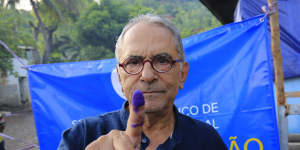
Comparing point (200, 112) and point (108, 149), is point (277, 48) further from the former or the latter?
point (108, 149)

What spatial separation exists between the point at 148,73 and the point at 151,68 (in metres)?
0.03

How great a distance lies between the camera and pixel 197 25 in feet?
126

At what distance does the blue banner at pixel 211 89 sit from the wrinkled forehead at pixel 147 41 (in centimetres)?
135

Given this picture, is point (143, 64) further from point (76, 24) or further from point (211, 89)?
point (76, 24)

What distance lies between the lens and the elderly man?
1.11 m

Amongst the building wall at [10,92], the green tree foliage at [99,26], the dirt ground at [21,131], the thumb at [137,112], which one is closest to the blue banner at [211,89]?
the thumb at [137,112]

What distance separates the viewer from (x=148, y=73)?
3.56 feet

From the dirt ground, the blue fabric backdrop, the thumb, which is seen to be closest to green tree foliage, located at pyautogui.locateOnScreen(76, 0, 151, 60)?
the dirt ground

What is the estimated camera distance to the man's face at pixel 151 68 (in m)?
1.10

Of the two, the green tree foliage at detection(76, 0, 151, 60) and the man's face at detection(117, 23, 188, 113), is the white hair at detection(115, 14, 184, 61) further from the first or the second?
the green tree foliage at detection(76, 0, 151, 60)

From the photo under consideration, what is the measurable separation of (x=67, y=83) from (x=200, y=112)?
165 centimetres

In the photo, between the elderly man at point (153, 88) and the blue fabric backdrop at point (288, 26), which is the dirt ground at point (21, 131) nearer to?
the elderly man at point (153, 88)

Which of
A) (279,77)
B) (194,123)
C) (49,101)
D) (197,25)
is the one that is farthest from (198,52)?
(197,25)

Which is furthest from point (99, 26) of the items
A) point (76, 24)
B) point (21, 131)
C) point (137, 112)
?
point (137, 112)
